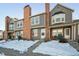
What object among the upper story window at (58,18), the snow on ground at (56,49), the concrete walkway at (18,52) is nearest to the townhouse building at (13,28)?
the concrete walkway at (18,52)

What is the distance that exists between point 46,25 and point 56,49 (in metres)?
0.43

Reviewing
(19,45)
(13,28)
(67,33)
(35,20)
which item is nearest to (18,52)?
(19,45)

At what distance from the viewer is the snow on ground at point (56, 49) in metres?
2.98

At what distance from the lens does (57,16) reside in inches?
122

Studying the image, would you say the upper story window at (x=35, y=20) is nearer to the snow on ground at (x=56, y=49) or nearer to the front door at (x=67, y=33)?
the snow on ground at (x=56, y=49)

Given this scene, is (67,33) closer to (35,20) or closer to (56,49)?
(56,49)

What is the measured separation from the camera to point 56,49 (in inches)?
120

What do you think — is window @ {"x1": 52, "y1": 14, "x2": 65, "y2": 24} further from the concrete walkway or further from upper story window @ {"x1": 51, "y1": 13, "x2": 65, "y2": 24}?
the concrete walkway

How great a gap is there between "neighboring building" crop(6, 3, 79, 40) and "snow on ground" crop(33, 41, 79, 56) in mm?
116

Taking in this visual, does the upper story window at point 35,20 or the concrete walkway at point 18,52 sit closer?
the concrete walkway at point 18,52

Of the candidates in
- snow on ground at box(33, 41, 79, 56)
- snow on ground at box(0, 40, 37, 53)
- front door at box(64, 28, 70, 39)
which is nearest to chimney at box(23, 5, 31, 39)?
snow on ground at box(0, 40, 37, 53)

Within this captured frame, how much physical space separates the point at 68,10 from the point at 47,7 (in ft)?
1.14

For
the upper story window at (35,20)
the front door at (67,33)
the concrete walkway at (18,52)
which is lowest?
the concrete walkway at (18,52)

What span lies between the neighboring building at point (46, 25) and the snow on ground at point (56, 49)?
0.38 feet
